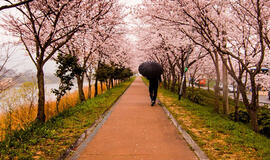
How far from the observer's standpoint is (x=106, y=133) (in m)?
5.55

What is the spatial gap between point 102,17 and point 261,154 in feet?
24.4

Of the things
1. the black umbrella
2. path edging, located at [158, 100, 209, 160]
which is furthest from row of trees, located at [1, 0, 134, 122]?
path edging, located at [158, 100, 209, 160]

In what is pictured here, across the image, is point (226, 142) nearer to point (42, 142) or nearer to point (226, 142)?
point (226, 142)

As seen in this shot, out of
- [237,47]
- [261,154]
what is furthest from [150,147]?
[237,47]

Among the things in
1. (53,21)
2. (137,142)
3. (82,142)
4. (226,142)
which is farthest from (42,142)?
(53,21)

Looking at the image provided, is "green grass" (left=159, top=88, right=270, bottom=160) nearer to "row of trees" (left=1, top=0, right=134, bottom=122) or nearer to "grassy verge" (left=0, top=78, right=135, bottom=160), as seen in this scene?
"grassy verge" (left=0, top=78, right=135, bottom=160)

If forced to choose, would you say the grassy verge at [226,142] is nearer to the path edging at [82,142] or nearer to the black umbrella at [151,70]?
the path edging at [82,142]

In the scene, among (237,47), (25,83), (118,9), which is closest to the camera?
(25,83)

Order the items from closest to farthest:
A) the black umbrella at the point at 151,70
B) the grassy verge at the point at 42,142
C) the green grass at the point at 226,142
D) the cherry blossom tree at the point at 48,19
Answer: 1. the grassy verge at the point at 42,142
2. the green grass at the point at 226,142
3. the cherry blossom tree at the point at 48,19
4. the black umbrella at the point at 151,70

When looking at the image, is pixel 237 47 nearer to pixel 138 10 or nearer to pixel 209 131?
pixel 138 10

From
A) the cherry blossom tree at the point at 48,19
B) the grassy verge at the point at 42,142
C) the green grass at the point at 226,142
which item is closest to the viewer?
the grassy verge at the point at 42,142

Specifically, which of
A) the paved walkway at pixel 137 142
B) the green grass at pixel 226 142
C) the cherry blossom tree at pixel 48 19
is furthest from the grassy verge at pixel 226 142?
the cherry blossom tree at pixel 48 19

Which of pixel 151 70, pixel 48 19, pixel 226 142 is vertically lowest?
pixel 226 142

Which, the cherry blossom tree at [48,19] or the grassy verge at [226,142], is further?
the cherry blossom tree at [48,19]
